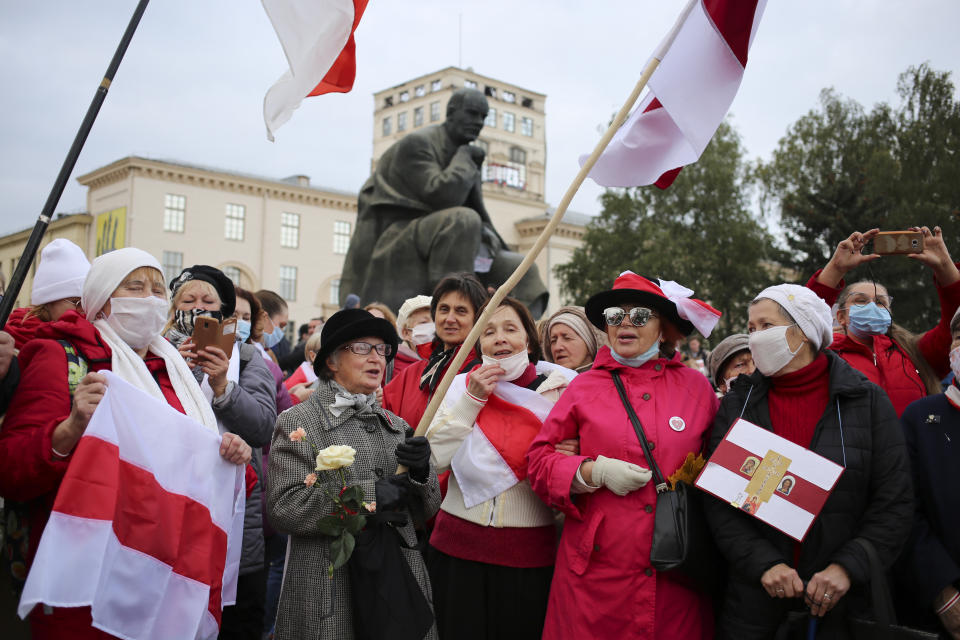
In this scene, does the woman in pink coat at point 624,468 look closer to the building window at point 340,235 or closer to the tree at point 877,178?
the tree at point 877,178

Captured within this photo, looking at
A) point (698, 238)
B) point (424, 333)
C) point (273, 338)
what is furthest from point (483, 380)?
point (698, 238)

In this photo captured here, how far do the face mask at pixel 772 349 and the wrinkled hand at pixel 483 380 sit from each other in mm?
1109

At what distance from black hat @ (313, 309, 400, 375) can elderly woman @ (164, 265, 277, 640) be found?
0.51 m

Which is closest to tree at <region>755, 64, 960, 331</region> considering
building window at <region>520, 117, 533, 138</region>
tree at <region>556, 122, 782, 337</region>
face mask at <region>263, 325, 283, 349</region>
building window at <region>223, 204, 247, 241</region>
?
tree at <region>556, 122, 782, 337</region>

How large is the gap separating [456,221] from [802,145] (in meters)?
29.6

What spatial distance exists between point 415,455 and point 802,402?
5.20ft

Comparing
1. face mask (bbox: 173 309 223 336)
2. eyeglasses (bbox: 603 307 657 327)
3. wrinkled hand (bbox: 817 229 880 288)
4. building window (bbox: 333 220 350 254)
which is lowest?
face mask (bbox: 173 309 223 336)

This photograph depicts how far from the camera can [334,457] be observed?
2.98 metres

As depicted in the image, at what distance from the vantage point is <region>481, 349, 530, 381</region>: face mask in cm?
383

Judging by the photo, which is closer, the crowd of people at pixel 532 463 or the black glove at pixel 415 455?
the crowd of people at pixel 532 463

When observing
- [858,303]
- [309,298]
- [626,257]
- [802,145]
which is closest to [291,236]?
[309,298]

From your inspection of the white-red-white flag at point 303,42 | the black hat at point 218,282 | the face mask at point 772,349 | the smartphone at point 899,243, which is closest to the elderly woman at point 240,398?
the black hat at point 218,282

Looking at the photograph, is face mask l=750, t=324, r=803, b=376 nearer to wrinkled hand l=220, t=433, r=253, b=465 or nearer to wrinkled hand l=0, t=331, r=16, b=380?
wrinkled hand l=220, t=433, r=253, b=465

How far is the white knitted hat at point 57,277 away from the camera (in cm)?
354
